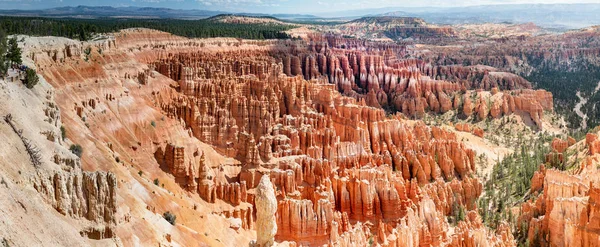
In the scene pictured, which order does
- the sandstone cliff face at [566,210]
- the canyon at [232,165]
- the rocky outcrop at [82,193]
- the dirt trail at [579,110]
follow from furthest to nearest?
the dirt trail at [579,110] < the sandstone cliff face at [566,210] < the canyon at [232,165] < the rocky outcrop at [82,193]

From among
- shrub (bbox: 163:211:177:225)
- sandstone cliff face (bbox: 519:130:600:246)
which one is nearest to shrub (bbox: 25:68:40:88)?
shrub (bbox: 163:211:177:225)

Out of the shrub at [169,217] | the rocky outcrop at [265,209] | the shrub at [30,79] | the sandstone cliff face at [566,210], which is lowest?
the sandstone cliff face at [566,210]

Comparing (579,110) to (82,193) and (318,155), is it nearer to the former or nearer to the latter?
(318,155)

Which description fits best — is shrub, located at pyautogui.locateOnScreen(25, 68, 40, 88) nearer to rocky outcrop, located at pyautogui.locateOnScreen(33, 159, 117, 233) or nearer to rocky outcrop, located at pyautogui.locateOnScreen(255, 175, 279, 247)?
rocky outcrop, located at pyautogui.locateOnScreen(33, 159, 117, 233)

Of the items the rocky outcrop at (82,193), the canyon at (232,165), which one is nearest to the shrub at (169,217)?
the canyon at (232,165)

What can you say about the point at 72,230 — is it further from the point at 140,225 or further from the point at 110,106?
the point at 110,106

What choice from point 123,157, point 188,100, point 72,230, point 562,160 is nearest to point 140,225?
point 72,230

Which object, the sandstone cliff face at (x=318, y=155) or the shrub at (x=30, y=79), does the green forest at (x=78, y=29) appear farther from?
the shrub at (x=30, y=79)

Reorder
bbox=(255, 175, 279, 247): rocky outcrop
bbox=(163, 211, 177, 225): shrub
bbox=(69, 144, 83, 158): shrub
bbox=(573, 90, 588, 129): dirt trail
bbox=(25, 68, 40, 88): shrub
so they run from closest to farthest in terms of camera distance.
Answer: bbox=(255, 175, 279, 247): rocky outcrop
bbox=(69, 144, 83, 158): shrub
bbox=(25, 68, 40, 88): shrub
bbox=(163, 211, 177, 225): shrub
bbox=(573, 90, 588, 129): dirt trail
